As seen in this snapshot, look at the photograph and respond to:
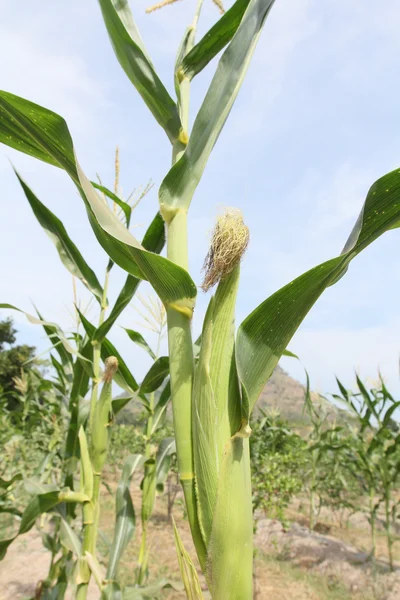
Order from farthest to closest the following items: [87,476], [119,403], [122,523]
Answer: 1. [122,523]
2. [119,403]
3. [87,476]

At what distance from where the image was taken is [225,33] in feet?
3.39

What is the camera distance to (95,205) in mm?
755

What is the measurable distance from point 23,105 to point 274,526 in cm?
710

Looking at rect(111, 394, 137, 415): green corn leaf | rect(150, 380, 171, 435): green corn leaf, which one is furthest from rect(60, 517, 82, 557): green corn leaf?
rect(150, 380, 171, 435): green corn leaf

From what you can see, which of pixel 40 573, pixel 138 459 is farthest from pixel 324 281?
pixel 40 573

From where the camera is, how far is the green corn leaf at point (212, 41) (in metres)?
1.01

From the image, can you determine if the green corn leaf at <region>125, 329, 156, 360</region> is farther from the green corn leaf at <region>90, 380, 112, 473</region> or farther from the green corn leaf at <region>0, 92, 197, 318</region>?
the green corn leaf at <region>0, 92, 197, 318</region>

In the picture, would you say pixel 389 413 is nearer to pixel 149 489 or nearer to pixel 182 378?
pixel 149 489

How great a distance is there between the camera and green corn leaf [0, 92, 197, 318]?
2.45 ft

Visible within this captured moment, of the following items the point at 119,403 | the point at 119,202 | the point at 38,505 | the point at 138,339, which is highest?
the point at 119,202

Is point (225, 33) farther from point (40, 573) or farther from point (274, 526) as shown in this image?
point (274, 526)

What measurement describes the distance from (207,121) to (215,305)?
0.35 meters

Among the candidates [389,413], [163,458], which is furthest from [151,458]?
[389,413]

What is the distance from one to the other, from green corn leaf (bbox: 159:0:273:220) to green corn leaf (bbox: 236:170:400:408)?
0.88ft
